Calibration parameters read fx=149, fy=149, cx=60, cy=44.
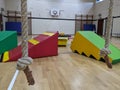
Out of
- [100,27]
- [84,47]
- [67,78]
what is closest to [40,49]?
[84,47]

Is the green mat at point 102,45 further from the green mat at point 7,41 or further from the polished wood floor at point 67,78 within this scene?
the green mat at point 7,41

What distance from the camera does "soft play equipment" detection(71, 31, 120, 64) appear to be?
2.64 m

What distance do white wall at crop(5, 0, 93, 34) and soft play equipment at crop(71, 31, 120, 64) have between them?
691 cm

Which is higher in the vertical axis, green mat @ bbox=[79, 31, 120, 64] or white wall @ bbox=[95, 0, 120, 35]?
white wall @ bbox=[95, 0, 120, 35]

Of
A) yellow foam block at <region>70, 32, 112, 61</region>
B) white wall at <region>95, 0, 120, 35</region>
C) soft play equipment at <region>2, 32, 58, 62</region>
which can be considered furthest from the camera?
white wall at <region>95, 0, 120, 35</region>

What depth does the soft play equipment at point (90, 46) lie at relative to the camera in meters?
2.64

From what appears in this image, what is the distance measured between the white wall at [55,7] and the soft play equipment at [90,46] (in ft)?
22.7

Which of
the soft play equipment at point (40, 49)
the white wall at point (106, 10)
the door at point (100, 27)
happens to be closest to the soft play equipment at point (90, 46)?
the soft play equipment at point (40, 49)

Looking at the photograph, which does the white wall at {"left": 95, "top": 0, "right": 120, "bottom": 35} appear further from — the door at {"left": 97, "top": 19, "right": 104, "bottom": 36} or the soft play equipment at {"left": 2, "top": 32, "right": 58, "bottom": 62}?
the soft play equipment at {"left": 2, "top": 32, "right": 58, "bottom": 62}

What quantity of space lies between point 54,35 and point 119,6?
6.42m

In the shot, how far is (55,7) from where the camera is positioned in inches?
406

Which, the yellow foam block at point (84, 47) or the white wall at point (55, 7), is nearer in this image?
the yellow foam block at point (84, 47)

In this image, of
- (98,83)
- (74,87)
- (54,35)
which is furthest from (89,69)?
(54,35)

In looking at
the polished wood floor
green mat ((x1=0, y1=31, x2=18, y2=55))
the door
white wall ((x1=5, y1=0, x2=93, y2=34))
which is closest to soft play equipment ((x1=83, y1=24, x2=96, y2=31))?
the door
